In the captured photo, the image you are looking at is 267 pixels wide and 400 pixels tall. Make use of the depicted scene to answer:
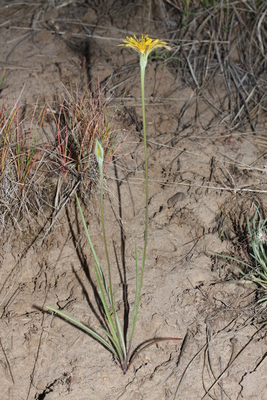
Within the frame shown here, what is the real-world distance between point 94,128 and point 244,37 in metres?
1.54

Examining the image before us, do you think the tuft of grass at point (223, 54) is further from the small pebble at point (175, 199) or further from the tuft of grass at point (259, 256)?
the tuft of grass at point (259, 256)

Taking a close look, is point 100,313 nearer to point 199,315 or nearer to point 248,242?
point 199,315

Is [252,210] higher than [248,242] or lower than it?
higher

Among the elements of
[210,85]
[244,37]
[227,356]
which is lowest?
[227,356]

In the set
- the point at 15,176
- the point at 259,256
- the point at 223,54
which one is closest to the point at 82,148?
the point at 15,176

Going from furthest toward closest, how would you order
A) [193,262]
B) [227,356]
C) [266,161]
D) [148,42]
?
[266,161], [193,262], [227,356], [148,42]

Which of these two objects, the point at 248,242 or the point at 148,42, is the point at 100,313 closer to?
the point at 248,242

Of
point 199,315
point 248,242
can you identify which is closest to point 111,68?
point 248,242

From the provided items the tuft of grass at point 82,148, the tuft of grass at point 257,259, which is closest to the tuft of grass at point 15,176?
the tuft of grass at point 82,148

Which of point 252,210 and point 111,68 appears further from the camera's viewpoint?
point 111,68

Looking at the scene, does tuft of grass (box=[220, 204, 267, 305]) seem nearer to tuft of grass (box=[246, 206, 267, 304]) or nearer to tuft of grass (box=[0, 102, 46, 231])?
tuft of grass (box=[246, 206, 267, 304])

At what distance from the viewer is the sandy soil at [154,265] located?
1.81 m

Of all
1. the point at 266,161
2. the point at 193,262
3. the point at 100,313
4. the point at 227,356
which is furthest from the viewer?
the point at 266,161

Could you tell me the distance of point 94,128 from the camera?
217 centimetres
